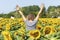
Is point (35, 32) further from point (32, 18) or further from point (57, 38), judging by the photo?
point (32, 18)

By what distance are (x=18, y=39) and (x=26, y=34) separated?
19 centimetres

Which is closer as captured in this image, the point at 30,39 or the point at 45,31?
the point at 30,39

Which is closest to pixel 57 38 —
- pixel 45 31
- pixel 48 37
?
pixel 48 37

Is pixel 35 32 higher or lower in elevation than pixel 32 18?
higher

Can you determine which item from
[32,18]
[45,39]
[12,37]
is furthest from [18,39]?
[32,18]

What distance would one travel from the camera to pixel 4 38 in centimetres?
371

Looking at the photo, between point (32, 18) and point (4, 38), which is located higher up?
point (4, 38)

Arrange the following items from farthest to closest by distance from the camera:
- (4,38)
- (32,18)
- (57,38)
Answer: (32,18)
(4,38)
(57,38)

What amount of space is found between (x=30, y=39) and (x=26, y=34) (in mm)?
230

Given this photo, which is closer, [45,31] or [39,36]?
[39,36]

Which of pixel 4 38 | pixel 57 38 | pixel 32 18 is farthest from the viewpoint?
pixel 32 18

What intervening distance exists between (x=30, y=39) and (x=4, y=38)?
0.33 metres

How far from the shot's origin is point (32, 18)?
635cm

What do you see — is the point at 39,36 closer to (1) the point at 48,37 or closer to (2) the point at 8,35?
(1) the point at 48,37
